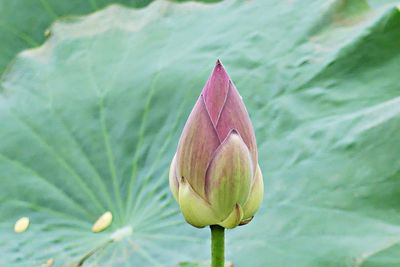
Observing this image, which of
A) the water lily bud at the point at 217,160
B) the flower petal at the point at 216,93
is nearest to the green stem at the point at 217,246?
the water lily bud at the point at 217,160

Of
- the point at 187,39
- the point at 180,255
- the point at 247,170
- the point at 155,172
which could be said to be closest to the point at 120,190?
the point at 155,172

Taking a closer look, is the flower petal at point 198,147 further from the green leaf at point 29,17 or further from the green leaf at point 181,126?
the green leaf at point 29,17

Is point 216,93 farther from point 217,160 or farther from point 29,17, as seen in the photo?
point 29,17

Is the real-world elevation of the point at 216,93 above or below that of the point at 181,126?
above

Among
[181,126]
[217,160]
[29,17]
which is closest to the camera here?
[217,160]

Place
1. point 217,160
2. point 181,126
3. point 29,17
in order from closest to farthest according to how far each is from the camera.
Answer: point 217,160 < point 181,126 < point 29,17

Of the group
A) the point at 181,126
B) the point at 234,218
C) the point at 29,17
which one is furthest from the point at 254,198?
the point at 29,17

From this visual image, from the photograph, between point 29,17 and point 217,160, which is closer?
point 217,160

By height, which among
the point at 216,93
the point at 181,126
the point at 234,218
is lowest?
the point at 181,126

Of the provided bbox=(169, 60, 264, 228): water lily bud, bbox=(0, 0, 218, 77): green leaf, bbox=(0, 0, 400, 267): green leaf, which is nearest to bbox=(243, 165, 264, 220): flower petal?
bbox=(169, 60, 264, 228): water lily bud
